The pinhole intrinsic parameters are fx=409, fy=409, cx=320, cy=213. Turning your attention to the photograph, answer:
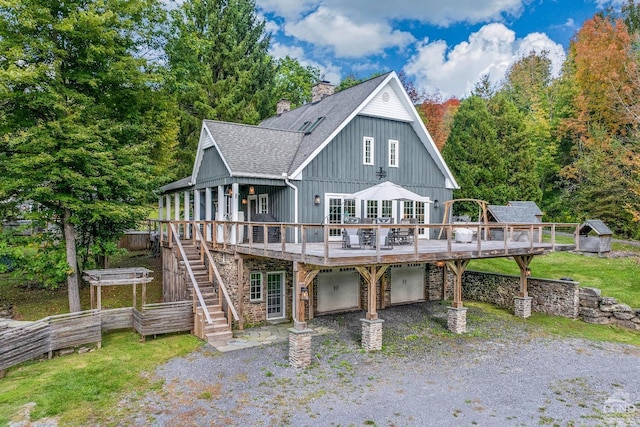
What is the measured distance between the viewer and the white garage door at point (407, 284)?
16.4m

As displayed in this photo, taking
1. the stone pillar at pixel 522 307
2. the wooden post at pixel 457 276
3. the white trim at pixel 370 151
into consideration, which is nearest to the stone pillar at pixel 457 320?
the wooden post at pixel 457 276

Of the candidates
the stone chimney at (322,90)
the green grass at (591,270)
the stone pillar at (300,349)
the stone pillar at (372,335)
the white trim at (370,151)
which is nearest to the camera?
the stone pillar at (300,349)

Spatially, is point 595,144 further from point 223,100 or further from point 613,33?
point 223,100

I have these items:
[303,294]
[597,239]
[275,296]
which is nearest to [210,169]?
[275,296]

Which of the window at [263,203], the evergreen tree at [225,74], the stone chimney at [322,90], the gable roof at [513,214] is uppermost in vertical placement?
the evergreen tree at [225,74]

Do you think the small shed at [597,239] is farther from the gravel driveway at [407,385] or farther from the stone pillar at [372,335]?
the stone pillar at [372,335]

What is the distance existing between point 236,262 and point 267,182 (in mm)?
2922

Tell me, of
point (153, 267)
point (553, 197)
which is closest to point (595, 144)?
point (553, 197)

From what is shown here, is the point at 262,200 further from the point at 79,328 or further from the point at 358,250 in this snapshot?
the point at 79,328

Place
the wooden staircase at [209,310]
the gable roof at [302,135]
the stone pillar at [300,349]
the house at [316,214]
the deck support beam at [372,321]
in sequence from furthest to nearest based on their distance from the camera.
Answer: the gable roof at [302,135]
the house at [316,214]
the wooden staircase at [209,310]
the deck support beam at [372,321]
the stone pillar at [300,349]

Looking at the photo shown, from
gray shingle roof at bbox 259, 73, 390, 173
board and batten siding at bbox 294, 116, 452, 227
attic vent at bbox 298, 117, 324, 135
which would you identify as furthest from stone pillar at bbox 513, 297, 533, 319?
attic vent at bbox 298, 117, 324, 135

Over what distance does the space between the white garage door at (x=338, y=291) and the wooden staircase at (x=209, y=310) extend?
3650 millimetres

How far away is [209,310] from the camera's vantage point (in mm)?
12477

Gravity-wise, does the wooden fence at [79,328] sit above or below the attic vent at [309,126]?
below
